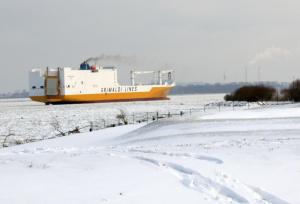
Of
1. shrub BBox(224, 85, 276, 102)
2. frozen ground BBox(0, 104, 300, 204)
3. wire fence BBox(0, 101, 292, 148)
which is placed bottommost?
wire fence BBox(0, 101, 292, 148)

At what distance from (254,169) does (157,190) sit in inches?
106

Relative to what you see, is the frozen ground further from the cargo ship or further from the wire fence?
the cargo ship

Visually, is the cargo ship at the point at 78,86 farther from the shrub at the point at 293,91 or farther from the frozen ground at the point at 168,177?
the frozen ground at the point at 168,177

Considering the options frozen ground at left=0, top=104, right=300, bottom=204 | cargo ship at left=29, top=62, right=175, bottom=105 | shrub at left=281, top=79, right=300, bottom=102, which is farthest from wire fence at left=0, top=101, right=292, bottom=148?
cargo ship at left=29, top=62, right=175, bottom=105

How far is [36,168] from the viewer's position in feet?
32.3

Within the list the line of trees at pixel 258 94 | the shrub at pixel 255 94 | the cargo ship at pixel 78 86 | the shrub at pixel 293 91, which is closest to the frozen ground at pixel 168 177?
the shrub at pixel 293 91

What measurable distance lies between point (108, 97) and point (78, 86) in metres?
6.80

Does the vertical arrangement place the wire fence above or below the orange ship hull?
below

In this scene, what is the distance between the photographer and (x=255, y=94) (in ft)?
241

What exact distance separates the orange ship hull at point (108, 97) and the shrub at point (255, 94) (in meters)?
29.3

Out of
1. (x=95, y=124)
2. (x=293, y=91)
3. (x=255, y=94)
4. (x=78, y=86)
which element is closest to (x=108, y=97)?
(x=78, y=86)

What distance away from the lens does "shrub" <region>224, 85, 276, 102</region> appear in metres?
72.8

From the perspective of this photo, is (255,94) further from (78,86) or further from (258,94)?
(78,86)

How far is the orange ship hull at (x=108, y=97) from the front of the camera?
304 ft
